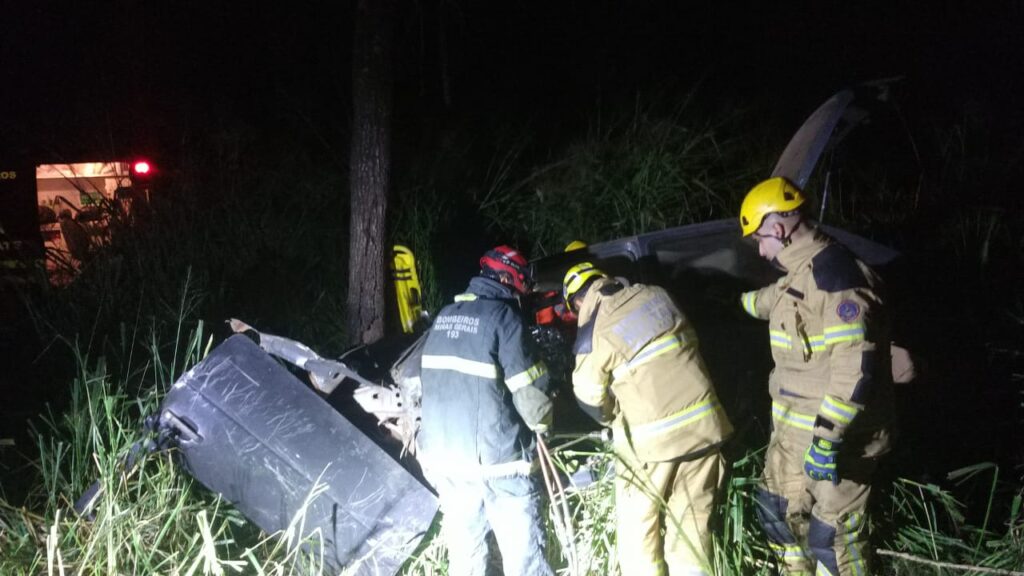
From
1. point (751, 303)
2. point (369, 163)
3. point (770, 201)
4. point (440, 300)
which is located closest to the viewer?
point (770, 201)

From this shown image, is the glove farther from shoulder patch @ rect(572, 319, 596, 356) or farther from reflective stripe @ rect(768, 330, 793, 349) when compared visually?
shoulder patch @ rect(572, 319, 596, 356)

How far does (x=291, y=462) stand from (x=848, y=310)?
244 cm

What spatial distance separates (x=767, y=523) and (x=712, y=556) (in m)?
0.38

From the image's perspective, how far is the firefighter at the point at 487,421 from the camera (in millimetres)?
2945

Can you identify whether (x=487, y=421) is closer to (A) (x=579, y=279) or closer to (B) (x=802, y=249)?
(A) (x=579, y=279)

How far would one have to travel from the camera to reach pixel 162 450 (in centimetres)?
322

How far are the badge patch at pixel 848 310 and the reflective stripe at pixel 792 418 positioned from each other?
1.61 ft

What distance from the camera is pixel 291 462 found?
3.09 metres

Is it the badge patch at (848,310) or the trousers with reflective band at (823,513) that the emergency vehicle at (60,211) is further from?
the badge patch at (848,310)

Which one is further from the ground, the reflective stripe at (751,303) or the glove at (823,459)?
the reflective stripe at (751,303)

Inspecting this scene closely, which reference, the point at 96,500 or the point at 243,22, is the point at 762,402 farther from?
the point at 243,22

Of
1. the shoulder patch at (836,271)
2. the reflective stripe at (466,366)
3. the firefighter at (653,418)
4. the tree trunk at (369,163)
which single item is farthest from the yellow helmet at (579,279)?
the tree trunk at (369,163)

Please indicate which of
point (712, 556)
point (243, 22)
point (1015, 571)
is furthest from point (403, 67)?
point (1015, 571)

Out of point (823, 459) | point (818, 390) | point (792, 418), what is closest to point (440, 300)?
point (792, 418)
